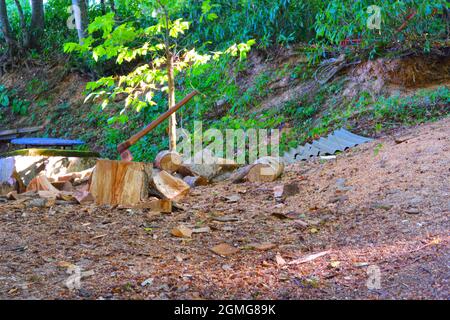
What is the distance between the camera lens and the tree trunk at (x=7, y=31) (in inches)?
486

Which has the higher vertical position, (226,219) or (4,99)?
(4,99)

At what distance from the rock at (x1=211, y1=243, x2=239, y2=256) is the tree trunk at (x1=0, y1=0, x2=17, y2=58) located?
11.6 metres

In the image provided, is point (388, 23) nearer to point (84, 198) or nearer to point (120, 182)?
point (120, 182)

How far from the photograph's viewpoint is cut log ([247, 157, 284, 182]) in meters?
4.65

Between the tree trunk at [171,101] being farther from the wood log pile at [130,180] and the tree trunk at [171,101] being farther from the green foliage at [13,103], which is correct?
the green foliage at [13,103]

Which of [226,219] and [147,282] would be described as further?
[226,219]

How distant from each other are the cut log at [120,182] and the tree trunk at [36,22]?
33.4ft

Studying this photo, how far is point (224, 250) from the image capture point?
2.62 metres

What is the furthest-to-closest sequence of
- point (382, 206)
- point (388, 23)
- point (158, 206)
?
point (388, 23) < point (158, 206) < point (382, 206)

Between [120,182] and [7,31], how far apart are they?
10495 mm

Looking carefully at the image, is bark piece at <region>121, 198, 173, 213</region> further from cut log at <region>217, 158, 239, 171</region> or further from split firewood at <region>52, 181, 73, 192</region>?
cut log at <region>217, 158, 239, 171</region>

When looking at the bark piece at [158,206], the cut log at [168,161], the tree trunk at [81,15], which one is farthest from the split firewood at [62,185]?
the tree trunk at [81,15]

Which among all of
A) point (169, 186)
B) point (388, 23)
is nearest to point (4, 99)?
point (388, 23)

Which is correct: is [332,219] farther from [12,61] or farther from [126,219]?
[12,61]
